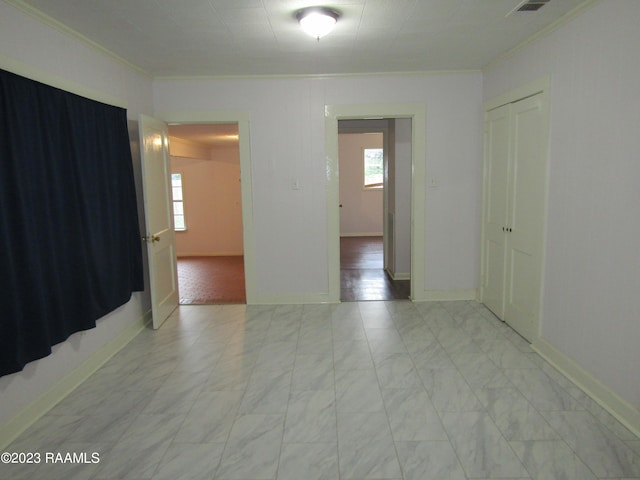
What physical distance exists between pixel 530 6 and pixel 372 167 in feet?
25.2

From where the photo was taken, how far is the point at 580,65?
9.04ft

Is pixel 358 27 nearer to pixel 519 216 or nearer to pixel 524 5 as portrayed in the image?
pixel 524 5

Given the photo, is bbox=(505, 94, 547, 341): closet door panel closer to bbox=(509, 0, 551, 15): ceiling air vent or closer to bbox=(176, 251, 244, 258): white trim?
bbox=(509, 0, 551, 15): ceiling air vent

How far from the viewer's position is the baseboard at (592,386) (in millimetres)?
2346

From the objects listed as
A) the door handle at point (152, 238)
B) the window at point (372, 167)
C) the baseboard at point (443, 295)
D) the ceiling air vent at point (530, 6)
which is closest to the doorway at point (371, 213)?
the window at point (372, 167)

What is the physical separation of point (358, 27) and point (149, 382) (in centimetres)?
300

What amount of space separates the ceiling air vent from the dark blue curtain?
3.08m

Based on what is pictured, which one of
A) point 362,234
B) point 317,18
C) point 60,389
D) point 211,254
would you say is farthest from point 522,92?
point 211,254

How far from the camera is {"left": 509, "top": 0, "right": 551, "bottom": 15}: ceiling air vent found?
264 cm

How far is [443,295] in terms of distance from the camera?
15.6 ft

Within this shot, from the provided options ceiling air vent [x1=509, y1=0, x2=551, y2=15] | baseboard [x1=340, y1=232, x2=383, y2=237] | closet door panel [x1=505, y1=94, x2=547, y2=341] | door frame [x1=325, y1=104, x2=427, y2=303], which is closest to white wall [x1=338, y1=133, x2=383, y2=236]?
baseboard [x1=340, y1=232, x2=383, y2=237]

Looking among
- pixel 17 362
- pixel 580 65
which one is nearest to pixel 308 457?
pixel 17 362

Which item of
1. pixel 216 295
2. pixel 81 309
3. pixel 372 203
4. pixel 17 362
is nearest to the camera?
pixel 17 362

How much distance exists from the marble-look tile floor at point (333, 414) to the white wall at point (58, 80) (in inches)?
7.4
